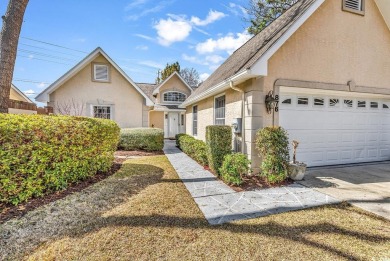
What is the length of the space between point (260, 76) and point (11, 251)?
6863mm

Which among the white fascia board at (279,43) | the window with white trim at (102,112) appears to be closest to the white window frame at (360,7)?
the white fascia board at (279,43)

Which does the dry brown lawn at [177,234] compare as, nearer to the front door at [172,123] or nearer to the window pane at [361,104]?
the window pane at [361,104]

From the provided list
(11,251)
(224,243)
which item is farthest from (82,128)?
(224,243)

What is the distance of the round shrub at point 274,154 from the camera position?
607cm

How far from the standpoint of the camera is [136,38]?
52.3ft

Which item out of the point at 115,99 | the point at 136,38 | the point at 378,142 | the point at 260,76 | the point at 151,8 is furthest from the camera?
the point at 136,38

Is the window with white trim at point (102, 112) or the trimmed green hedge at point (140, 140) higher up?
the window with white trim at point (102, 112)

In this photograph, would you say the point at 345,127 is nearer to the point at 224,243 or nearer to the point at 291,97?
the point at 291,97

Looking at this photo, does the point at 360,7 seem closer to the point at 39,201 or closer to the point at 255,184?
the point at 255,184

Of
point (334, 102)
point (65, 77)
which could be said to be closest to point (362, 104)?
point (334, 102)

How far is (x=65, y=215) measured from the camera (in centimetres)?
422

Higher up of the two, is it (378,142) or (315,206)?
(378,142)

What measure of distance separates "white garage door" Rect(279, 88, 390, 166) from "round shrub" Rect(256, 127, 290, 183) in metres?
1.41

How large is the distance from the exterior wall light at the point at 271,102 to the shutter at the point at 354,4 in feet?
15.3
